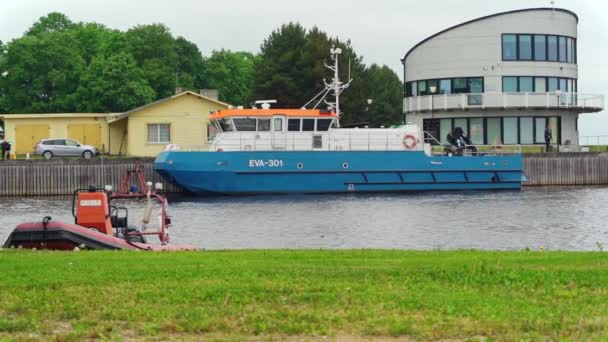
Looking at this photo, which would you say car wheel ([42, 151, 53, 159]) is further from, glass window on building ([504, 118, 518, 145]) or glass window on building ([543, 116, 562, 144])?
glass window on building ([543, 116, 562, 144])

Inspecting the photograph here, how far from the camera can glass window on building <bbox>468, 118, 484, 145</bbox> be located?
49.9 meters

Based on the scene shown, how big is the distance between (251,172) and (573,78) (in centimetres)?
2134

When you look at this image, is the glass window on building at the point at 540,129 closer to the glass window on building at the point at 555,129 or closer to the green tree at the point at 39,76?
the glass window on building at the point at 555,129

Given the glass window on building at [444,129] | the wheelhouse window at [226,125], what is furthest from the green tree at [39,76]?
the wheelhouse window at [226,125]

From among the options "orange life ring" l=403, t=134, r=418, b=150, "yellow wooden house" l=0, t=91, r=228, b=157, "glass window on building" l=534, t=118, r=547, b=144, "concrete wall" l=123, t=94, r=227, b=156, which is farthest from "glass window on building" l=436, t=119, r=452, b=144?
"concrete wall" l=123, t=94, r=227, b=156

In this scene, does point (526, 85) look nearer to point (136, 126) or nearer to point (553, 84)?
point (553, 84)

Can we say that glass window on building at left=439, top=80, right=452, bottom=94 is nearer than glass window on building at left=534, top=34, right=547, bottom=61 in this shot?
No

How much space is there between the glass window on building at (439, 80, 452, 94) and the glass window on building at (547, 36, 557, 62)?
17.3ft

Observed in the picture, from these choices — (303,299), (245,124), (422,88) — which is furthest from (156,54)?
(303,299)

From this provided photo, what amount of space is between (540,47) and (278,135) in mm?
18273

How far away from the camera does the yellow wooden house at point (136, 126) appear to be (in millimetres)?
49312

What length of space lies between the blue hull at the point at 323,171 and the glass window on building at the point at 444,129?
8.61 m

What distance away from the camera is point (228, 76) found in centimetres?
8681

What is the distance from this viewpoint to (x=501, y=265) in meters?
10.8
